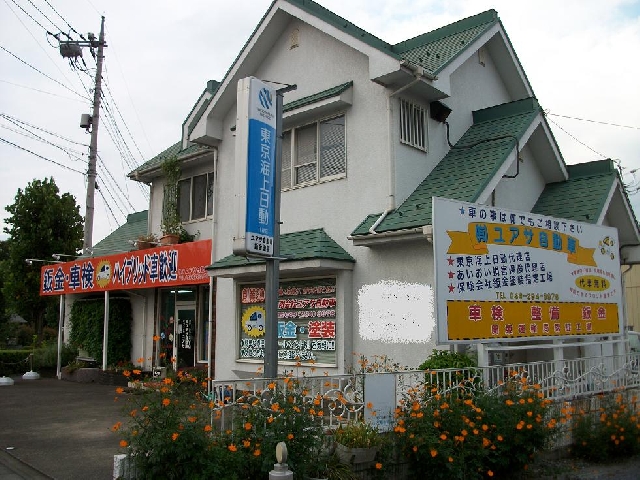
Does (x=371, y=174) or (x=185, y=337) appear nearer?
(x=371, y=174)

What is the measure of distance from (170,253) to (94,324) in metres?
5.52

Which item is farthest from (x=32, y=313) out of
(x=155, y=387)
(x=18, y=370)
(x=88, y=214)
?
(x=155, y=387)

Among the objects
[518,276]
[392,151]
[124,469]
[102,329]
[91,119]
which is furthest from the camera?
[91,119]

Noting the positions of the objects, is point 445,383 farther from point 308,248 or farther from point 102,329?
point 102,329

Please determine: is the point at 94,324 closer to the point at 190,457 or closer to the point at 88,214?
the point at 88,214

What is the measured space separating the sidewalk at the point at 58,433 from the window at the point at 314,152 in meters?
5.83

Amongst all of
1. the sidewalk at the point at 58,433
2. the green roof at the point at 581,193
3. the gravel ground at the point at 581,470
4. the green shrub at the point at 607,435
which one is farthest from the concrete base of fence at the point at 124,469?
the green roof at the point at 581,193

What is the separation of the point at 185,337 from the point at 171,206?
3727mm

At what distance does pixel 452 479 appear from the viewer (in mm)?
6684

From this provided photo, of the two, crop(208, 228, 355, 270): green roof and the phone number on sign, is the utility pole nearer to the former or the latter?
crop(208, 228, 355, 270): green roof

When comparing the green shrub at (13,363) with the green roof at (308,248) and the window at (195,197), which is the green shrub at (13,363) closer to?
the window at (195,197)

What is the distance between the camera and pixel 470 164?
11.6 metres

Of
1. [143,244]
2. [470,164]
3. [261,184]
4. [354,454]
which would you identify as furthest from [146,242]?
[354,454]

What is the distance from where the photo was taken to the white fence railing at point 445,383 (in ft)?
21.6
